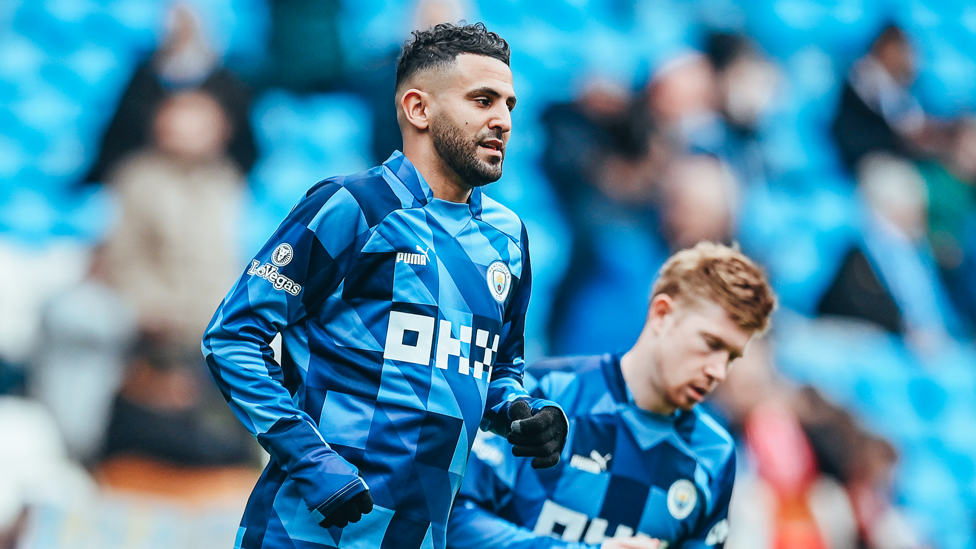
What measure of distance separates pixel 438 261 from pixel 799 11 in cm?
806

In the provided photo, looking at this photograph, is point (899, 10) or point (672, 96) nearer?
point (672, 96)

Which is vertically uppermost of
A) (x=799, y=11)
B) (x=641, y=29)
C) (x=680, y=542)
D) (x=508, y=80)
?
(x=799, y=11)

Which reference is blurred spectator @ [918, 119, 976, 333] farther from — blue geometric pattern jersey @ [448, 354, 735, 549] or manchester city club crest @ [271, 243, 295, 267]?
manchester city club crest @ [271, 243, 295, 267]

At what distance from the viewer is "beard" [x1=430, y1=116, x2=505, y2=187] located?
7.47 ft

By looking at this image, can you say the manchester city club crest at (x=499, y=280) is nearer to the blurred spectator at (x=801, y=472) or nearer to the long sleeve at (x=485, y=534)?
the long sleeve at (x=485, y=534)

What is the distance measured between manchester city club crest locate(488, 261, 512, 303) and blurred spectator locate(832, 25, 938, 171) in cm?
684

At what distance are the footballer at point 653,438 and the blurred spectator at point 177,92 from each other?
3708 millimetres

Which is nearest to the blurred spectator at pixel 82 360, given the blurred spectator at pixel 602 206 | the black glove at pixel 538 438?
the blurred spectator at pixel 602 206

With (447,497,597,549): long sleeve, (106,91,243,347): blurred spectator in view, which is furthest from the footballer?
(106,91,243,347): blurred spectator

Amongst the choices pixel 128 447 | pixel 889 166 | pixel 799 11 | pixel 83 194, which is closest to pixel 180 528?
pixel 128 447

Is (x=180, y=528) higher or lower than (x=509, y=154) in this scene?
lower

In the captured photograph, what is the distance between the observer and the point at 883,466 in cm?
721

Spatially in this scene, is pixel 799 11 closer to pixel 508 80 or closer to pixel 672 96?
pixel 672 96

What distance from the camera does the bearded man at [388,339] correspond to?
2061 millimetres
